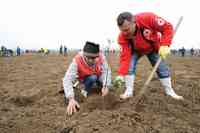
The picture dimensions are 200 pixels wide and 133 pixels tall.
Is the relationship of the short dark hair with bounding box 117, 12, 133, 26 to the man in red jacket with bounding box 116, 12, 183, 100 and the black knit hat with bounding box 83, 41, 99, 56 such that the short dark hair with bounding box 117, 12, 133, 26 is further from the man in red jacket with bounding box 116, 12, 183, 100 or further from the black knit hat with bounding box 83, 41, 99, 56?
the black knit hat with bounding box 83, 41, 99, 56

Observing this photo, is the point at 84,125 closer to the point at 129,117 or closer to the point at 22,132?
the point at 129,117

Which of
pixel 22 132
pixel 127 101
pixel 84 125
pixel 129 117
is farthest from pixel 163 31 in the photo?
pixel 22 132

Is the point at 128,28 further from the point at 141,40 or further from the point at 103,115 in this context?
the point at 103,115

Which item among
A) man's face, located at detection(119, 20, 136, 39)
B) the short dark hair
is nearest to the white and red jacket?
man's face, located at detection(119, 20, 136, 39)

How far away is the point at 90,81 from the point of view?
5.51m

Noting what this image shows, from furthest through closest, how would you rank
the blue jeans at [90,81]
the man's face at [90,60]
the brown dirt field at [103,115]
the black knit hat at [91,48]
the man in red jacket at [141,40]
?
the blue jeans at [90,81], the man's face at [90,60], the black knit hat at [91,48], the man in red jacket at [141,40], the brown dirt field at [103,115]

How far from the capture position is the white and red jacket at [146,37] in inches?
196

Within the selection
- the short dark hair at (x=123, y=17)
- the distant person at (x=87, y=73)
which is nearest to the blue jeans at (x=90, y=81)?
the distant person at (x=87, y=73)

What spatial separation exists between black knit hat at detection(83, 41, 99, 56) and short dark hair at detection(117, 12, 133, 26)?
51 centimetres

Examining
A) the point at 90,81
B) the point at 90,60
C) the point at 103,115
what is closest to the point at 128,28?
the point at 90,60

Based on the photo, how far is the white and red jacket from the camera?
16.3 feet

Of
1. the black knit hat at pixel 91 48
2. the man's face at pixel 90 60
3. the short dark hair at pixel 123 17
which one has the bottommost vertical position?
the man's face at pixel 90 60

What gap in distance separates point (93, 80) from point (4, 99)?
6.67 ft

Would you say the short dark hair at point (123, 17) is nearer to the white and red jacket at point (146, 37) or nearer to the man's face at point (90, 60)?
the white and red jacket at point (146, 37)
